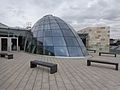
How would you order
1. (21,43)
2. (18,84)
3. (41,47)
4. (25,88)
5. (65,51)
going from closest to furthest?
(25,88)
(18,84)
(65,51)
(41,47)
(21,43)

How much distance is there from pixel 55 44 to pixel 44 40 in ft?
6.01

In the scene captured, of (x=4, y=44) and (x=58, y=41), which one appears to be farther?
(x=4, y=44)

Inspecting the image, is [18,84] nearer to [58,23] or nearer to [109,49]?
[58,23]

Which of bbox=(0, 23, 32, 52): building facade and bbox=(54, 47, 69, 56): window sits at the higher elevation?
bbox=(0, 23, 32, 52): building facade

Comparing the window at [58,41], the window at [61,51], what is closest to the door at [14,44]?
the window at [58,41]

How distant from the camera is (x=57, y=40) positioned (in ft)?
56.1

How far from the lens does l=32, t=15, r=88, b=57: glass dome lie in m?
16.3

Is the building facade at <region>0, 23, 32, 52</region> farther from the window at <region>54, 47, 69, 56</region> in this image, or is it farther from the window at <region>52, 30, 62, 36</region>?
the window at <region>54, 47, 69, 56</region>

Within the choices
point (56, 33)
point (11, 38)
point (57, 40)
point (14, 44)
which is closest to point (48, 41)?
point (57, 40)

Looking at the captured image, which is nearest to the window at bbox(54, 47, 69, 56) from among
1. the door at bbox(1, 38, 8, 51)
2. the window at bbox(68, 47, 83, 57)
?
the window at bbox(68, 47, 83, 57)

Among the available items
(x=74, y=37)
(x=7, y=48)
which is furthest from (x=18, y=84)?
(x=7, y=48)

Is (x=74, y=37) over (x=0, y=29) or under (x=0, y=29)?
under

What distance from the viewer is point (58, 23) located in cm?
1919

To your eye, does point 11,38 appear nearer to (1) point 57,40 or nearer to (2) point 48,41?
(2) point 48,41
